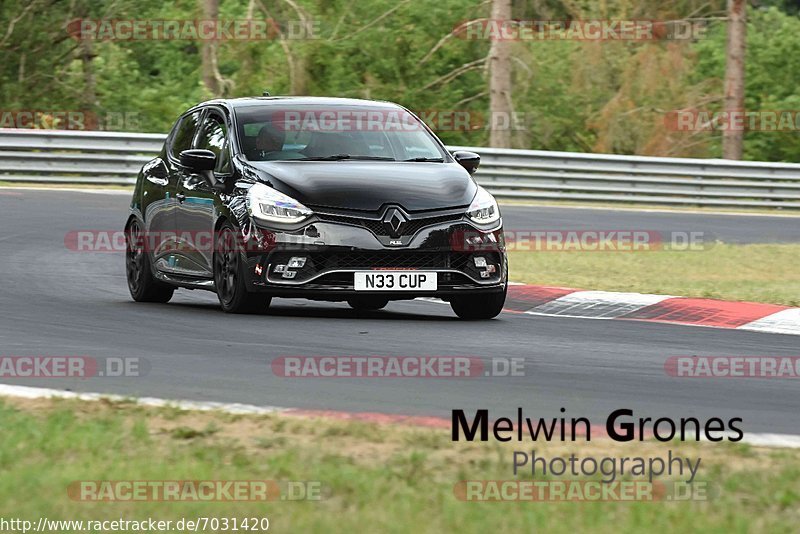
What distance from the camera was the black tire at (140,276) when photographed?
504 inches

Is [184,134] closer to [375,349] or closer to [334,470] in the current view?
[375,349]

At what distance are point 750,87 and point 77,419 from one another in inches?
1574

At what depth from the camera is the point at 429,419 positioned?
714cm

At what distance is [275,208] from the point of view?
10.9 meters

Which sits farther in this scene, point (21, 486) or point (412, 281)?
point (412, 281)

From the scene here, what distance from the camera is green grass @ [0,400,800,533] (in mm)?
5133

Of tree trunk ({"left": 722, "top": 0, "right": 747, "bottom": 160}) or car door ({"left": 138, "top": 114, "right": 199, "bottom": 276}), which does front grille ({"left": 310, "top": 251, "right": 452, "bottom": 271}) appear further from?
tree trunk ({"left": 722, "top": 0, "right": 747, "bottom": 160})

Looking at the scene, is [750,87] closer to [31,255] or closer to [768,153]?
[768,153]

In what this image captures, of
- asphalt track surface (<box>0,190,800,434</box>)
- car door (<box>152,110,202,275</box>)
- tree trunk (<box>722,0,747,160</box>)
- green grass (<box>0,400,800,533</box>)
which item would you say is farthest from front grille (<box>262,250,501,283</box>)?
tree trunk (<box>722,0,747,160</box>)

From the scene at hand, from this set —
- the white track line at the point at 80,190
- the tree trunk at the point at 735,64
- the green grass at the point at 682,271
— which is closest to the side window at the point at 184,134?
the green grass at the point at 682,271

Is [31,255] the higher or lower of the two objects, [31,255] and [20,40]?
the lower

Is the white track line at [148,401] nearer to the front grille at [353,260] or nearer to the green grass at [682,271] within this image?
the front grille at [353,260]

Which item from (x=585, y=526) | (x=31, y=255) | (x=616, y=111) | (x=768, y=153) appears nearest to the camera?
(x=585, y=526)

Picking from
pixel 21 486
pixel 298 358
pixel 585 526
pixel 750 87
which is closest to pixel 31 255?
pixel 298 358
